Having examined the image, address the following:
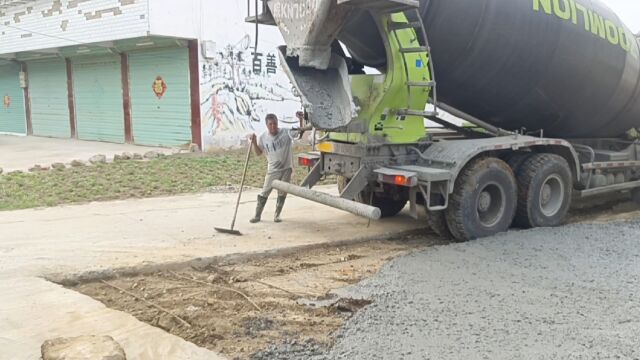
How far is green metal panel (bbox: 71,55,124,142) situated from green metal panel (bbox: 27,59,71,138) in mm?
880

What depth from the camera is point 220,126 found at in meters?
17.7

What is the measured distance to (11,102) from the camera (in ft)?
85.9

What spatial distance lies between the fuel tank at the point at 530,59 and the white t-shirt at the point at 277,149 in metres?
1.69

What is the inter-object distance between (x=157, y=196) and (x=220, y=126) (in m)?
7.62

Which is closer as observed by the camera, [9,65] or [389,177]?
[389,177]

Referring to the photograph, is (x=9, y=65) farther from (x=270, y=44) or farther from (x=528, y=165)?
(x=528, y=165)

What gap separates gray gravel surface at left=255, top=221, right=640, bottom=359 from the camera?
4023mm

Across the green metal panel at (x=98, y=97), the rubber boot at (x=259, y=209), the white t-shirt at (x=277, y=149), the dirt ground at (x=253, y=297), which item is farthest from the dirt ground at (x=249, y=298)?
the green metal panel at (x=98, y=97)

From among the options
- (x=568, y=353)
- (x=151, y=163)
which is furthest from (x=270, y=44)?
(x=568, y=353)

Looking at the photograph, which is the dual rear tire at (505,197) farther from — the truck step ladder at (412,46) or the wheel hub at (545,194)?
the truck step ladder at (412,46)

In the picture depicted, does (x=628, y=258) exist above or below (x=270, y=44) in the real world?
below

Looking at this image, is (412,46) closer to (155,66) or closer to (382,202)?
(382,202)

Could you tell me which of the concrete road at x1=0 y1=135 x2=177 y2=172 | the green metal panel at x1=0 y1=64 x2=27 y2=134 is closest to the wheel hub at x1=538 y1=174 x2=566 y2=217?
the concrete road at x1=0 y1=135 x2=177 y2=172

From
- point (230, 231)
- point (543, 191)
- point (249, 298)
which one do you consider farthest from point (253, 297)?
point (543, 191)
